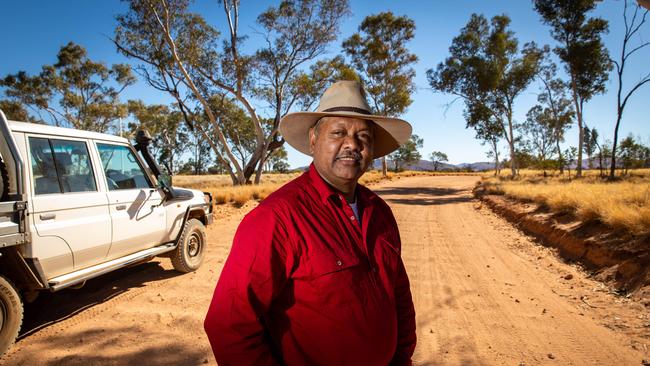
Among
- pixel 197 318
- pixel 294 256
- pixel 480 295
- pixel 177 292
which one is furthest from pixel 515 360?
pixel 177 292

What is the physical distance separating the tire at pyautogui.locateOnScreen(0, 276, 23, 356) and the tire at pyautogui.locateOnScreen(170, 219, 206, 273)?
2365 mm

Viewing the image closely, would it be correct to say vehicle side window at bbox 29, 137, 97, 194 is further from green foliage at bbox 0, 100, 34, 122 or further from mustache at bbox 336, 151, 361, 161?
green foliage at bbox 0, 100, 34, 122

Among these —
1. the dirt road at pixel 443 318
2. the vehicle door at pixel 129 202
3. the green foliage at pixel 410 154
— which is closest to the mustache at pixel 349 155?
the dirt road at pixel 443 318

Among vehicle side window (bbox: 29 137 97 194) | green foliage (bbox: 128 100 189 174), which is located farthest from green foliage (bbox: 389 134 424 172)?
vehicle side window (bbox: 29 137 97 194)

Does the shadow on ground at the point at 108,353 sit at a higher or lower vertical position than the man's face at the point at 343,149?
lower

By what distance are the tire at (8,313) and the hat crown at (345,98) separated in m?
3.29

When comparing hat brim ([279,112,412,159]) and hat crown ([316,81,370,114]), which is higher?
hat crown ([316,81,370,114])

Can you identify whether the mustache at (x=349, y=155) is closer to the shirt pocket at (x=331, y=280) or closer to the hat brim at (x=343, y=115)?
the hat brim at (x=343, y=115)

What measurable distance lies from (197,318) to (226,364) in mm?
3090

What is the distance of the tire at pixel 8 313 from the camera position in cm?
314

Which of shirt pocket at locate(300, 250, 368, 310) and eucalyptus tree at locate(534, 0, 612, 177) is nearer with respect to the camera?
shirt pocket at locate(300, 250, 368, 310)

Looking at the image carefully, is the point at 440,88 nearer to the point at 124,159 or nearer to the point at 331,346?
the point at 124,159

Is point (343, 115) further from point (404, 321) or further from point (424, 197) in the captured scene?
point (424, 197)

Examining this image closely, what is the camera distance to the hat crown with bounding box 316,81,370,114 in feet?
6.19
